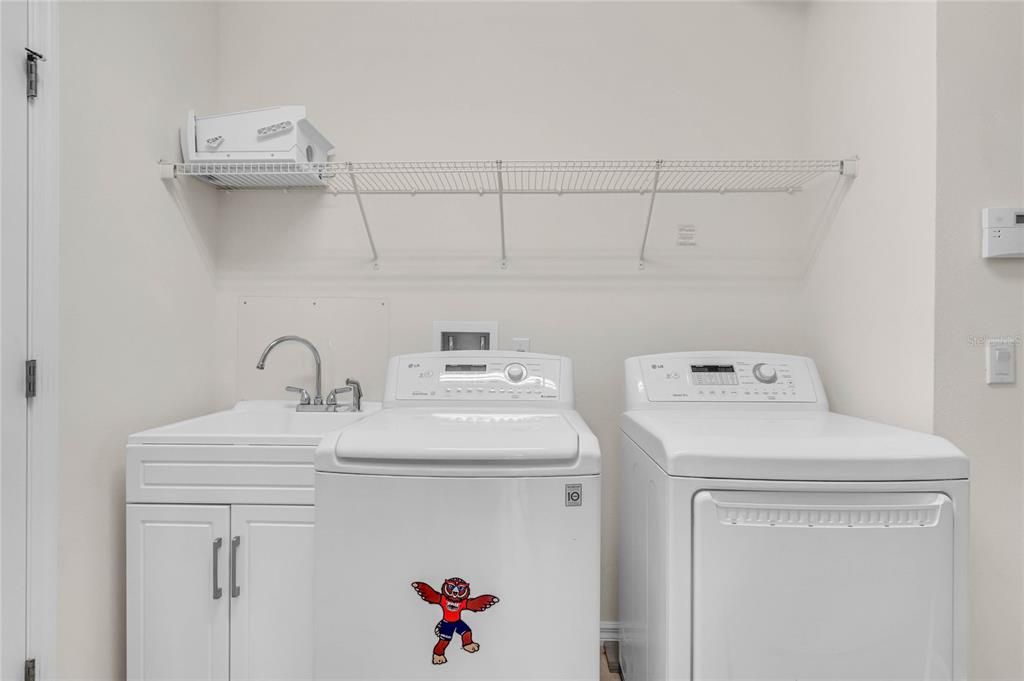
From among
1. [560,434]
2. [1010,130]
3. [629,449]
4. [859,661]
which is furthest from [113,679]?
[1010,130]

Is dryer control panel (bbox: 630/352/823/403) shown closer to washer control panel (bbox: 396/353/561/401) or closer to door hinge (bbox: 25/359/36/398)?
washer control panel (bbox: 396/353/561/401)

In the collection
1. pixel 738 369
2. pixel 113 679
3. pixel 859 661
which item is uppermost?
pixel 738 369

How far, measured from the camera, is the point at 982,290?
1.39 m

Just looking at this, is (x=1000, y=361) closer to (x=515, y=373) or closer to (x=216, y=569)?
(x=515, y=373)

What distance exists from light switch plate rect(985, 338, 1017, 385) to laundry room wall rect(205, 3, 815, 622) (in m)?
0.78

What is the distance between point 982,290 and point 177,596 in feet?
7.46

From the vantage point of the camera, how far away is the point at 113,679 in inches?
66.0

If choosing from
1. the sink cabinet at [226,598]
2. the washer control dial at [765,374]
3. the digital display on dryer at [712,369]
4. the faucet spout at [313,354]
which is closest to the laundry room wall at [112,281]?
the sink cabinet at [226,598]

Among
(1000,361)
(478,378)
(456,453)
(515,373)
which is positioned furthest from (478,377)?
(1000,361)

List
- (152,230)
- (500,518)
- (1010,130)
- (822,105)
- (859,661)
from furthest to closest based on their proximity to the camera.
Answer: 1. (822,105)
2. (152,230)
3. (1010,130)
4. (500,518)
5. (859,661)

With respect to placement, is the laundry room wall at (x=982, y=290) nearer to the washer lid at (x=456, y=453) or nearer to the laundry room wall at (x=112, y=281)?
the washer lid at (x=456, y=453)

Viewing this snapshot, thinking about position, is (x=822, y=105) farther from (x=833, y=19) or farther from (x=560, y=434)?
(x=560, y=434)

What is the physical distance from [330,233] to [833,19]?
196 centimetres

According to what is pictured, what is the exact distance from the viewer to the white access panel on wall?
3.68 ft
